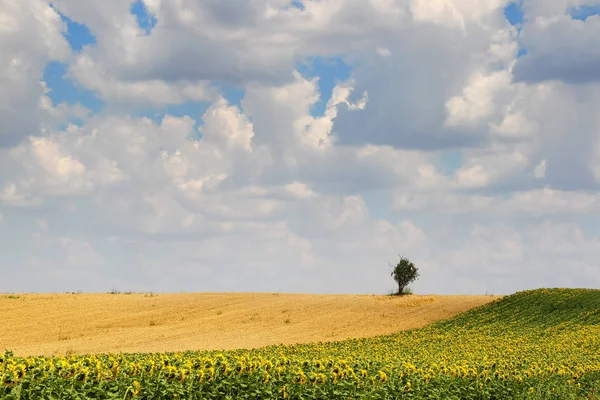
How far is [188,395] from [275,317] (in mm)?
38707

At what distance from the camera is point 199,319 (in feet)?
163

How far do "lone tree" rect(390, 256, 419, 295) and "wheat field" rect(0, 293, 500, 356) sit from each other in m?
1.76

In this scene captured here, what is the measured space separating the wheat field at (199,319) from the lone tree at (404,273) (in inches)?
69.3

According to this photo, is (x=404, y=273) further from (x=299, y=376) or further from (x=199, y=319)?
(x=299, y=376)

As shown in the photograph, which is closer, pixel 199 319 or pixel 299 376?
pixel 299 376

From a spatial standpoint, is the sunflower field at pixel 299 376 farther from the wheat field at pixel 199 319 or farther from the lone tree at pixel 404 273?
the lone tree at pixel 404 273

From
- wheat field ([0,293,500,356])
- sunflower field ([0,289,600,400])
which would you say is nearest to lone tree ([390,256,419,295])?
wheat field ([0,293,500,356])

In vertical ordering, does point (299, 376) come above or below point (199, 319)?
below

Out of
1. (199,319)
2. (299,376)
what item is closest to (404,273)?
(199,319)

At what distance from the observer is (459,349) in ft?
105

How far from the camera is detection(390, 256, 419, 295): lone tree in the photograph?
57625 millimetres

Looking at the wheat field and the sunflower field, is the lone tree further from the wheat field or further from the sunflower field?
the sunflower field

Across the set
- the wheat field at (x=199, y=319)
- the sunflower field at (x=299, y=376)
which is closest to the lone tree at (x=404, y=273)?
the wheat field at (x=199, y=319)

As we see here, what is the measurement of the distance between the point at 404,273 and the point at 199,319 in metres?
17.9
